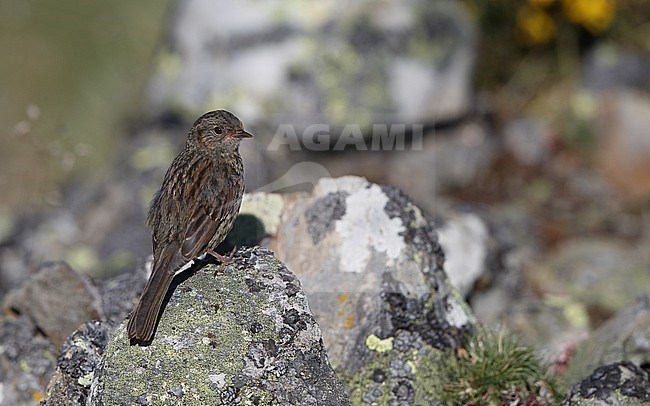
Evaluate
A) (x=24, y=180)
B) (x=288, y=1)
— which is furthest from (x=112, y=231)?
(x=288, y=1)

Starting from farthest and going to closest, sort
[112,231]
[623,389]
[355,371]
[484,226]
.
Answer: [112,231]
[484,226]
[355,371]
[623,389]

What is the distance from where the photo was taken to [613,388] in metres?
5.69

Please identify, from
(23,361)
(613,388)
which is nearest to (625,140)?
(613,388)

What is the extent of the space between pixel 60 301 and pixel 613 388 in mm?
4311

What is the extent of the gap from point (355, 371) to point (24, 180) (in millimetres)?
8655

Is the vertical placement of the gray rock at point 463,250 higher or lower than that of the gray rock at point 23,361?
higher

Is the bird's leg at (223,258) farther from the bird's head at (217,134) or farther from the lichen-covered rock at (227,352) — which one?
the bird's head at (217,134)

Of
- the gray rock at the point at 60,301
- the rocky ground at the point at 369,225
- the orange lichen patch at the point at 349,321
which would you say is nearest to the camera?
the rocky ground at the point at 369,225

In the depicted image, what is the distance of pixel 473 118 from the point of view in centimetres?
1368

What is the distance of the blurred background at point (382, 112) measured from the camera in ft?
38.2

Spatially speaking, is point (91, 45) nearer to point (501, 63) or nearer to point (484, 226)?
point (501, 63)

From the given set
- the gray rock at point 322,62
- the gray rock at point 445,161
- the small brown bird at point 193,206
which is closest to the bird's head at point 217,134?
the small brown bird at point 193,206

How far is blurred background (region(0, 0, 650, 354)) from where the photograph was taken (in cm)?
1165

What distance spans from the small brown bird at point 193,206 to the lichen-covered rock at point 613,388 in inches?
107
